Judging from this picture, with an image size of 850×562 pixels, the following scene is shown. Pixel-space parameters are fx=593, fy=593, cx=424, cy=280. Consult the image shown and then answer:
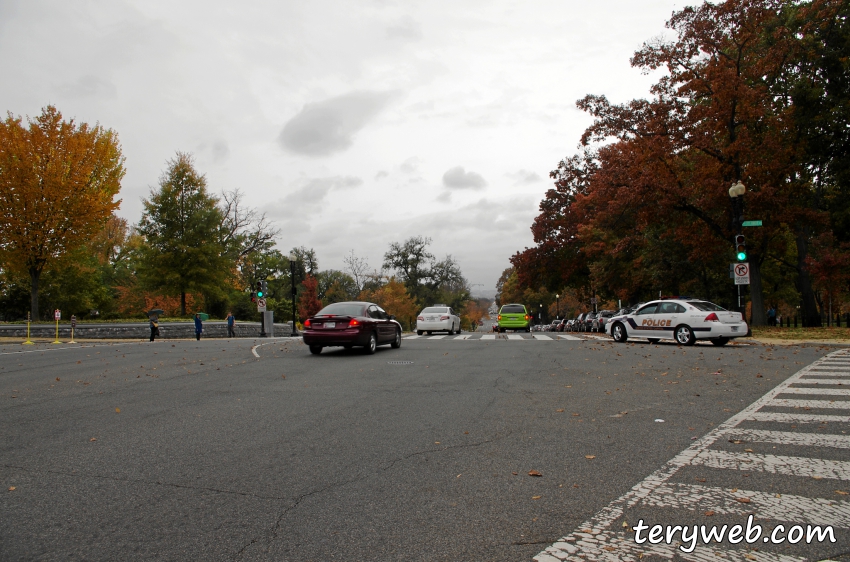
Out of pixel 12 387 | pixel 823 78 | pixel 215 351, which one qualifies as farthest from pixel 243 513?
pixel 823 78

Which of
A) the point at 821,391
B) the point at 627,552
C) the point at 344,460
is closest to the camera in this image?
the point at 627,552

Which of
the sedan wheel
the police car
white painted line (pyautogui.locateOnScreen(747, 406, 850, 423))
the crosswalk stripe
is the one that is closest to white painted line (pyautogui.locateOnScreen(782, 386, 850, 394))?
white painted line (pyautogui.locateOnScreen(747, 406, 850, 423))

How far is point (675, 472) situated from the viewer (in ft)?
16.7

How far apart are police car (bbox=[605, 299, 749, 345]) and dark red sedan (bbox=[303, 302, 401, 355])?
378 inches

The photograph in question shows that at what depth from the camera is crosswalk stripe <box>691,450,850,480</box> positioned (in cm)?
508

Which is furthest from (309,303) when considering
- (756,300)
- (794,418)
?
(794,418)

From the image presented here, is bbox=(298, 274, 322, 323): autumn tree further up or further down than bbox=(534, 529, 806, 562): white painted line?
further up

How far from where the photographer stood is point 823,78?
28.1 meters

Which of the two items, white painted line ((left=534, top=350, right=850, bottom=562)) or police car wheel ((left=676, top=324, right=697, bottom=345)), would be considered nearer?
white painted line ((left=534, top=350, right=850, bottom=562))

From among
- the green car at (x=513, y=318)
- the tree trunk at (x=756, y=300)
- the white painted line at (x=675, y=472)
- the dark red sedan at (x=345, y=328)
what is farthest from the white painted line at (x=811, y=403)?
the green car at (x=513, y=318)

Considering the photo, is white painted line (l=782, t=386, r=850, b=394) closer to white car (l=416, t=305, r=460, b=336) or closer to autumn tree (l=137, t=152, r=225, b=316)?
white car (l=416, t=305, r=460, b=336)

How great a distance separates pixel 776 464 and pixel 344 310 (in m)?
13.4

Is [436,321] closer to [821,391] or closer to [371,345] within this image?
[371,345]

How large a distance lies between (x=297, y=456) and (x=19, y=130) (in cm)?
3551
